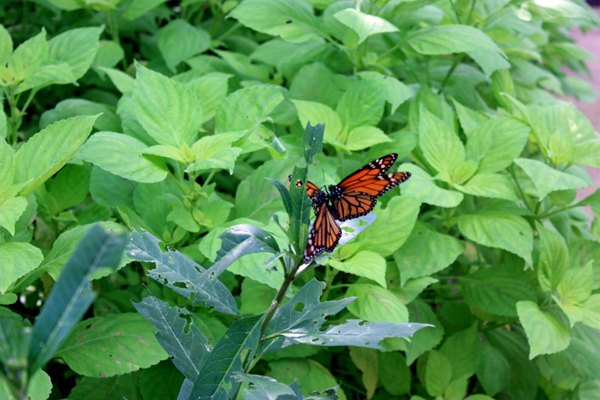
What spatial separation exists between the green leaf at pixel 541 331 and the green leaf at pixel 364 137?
59 centimetres

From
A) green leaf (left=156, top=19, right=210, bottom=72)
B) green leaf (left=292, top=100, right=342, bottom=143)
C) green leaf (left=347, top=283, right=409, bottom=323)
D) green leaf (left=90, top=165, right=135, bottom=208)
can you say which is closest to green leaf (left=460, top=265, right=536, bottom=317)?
green leaf (left=347, top=283, right=409, bottom=323)

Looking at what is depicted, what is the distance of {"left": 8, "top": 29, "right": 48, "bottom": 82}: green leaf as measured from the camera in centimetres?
129

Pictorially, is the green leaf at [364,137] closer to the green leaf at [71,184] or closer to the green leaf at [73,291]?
the green leaf at [71,184]

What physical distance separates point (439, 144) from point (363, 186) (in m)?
0.54

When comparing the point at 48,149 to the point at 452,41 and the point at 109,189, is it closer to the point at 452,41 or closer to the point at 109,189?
the point at 109,189

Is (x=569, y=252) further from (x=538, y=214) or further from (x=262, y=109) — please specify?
(x=262, y=109)

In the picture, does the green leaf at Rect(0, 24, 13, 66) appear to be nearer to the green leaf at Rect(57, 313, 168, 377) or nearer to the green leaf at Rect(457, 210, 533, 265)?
the green leaf at Rect(57, 313, 168, 377)

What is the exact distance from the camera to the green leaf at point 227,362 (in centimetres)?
65

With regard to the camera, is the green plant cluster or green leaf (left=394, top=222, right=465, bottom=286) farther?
green leaf (left=394, top=222, right=465, bottom=286)

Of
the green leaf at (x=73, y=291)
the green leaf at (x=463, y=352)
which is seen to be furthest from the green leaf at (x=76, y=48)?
the green leaf at (x=463, y=352)

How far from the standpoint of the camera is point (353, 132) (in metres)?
1.42

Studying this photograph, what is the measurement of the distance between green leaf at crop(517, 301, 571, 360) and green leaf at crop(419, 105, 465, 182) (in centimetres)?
42

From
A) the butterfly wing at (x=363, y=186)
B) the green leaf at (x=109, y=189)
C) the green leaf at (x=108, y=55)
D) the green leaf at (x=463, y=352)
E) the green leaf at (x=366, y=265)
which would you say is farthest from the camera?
the green leaf at (x=108, y=55)

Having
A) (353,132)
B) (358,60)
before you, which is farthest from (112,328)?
(358,60)
